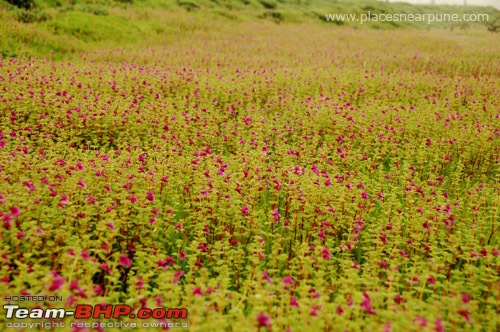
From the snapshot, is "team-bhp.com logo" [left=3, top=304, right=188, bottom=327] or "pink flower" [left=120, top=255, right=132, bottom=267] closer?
"team-bhp.com logo" [left=3, top=304, right=188, bottom=327]

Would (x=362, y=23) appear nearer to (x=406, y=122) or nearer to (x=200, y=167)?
(x=406, y=122)

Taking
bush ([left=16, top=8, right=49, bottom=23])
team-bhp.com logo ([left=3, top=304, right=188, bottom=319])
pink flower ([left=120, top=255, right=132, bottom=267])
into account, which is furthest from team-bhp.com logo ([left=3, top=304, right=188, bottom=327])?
bush ([left=16, top=8, right=49, bottom=23])

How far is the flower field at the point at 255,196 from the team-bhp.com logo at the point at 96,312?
0.07 meters

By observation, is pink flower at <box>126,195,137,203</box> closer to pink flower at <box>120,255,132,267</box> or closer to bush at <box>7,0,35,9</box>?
pink flower at <box>120,255,132,267</box>

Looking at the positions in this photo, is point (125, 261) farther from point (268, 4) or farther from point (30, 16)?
point (268, 4)

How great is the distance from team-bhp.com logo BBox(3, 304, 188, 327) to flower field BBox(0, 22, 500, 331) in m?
0.07

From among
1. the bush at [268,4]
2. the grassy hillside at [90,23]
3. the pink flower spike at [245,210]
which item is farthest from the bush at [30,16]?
the bush at [268,4]

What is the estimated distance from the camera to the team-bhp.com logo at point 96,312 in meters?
A: 3.04

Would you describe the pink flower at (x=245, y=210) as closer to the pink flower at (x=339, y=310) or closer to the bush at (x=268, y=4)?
the pink flower at (x=339, y=310)

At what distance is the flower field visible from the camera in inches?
133

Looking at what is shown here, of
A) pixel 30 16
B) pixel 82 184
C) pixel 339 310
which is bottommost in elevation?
pixel 339 310

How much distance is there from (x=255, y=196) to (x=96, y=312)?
2.61 m

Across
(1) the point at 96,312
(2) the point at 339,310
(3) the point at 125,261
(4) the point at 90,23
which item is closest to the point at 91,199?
(3) the point at 125,261

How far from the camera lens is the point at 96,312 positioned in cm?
321
